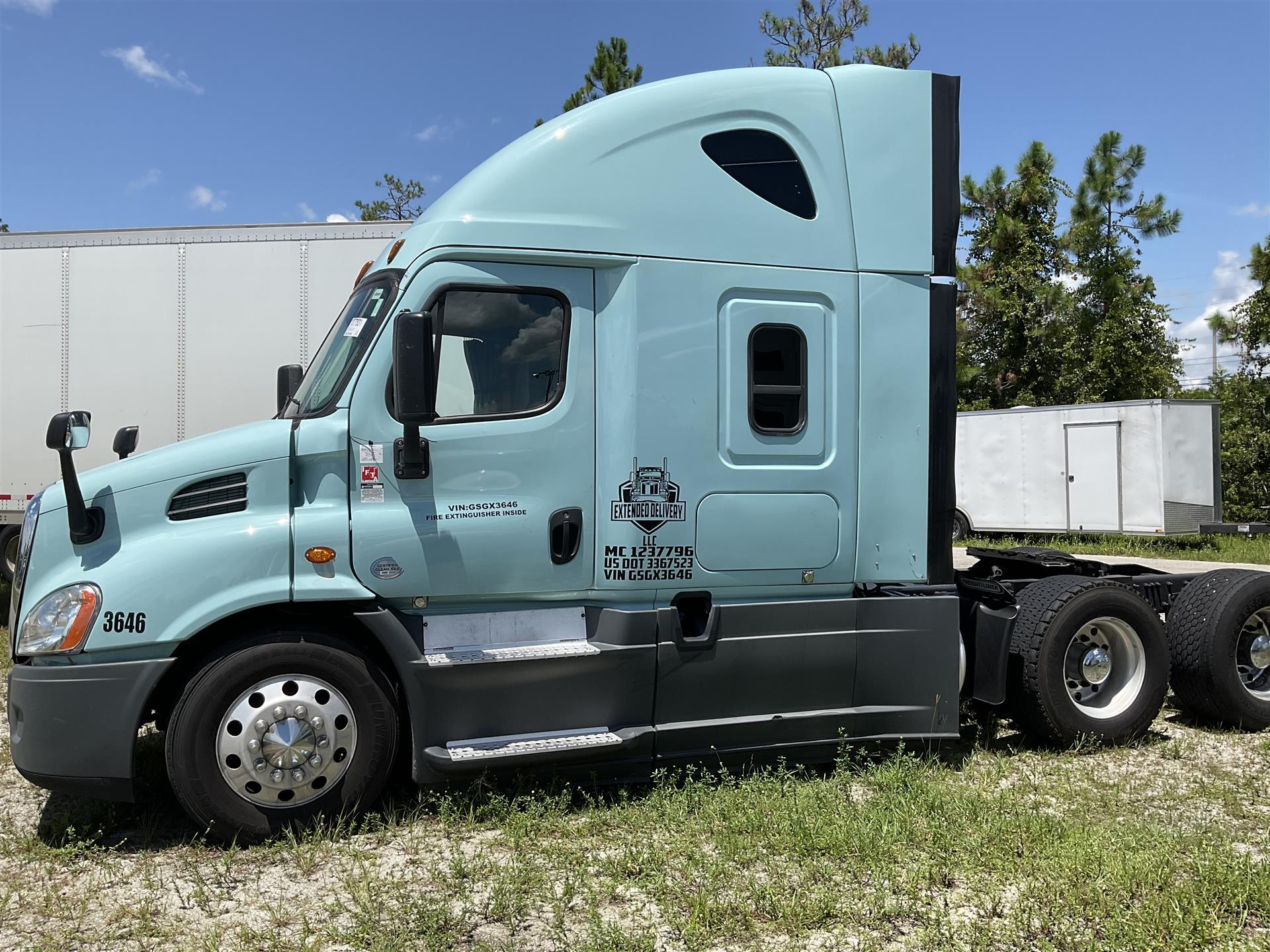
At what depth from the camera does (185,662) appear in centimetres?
448

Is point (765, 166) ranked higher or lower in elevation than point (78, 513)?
higher

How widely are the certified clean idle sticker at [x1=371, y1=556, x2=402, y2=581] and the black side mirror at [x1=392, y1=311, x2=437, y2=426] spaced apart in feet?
2.29

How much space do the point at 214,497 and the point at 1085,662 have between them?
5.09 metres

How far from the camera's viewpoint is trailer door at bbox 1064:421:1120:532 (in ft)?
57.6

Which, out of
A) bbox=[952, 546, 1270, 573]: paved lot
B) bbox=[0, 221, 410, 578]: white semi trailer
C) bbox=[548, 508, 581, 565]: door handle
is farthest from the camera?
bbox=[952, 546, 1270, 573]: paved lot

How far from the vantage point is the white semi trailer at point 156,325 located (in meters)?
9.78

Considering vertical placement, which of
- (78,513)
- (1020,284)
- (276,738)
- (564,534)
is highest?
(1020,284)

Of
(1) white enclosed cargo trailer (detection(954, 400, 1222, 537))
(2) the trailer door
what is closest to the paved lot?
(1) white enclosed cargo trailer (detection(954, 400, 1222, 537))

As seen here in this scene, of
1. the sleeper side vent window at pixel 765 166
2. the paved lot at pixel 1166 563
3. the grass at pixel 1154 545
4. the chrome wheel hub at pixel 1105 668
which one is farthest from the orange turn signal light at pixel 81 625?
the grass at pixel 1154 545

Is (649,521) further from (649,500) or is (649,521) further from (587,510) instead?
(587,510)

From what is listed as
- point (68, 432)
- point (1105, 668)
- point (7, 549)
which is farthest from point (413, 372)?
point (7, 549)

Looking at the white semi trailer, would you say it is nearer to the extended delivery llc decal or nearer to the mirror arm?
the mirror arm

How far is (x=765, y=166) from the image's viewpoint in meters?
5.23

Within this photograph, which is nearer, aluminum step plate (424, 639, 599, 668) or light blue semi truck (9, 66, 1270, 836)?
light blue semi truck (9, 66, 1270, 836)
